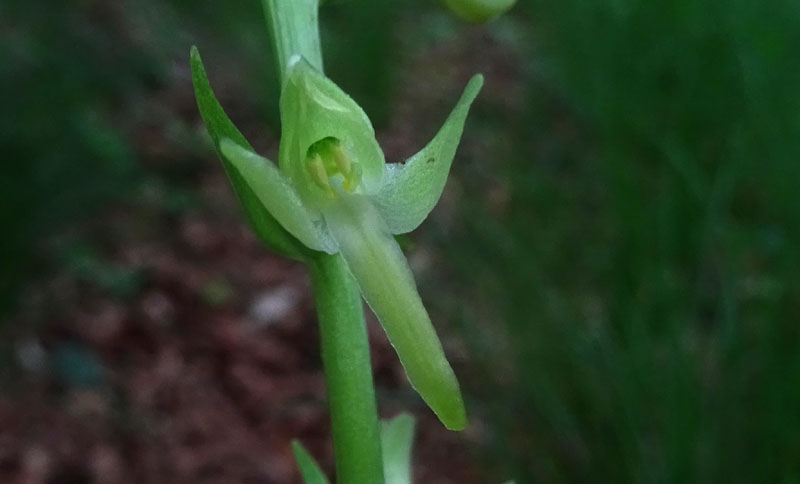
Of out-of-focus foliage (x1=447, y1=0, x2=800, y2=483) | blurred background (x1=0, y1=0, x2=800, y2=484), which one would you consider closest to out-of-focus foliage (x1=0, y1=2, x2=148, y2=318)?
blurred background (x1=0, y1=0, x2=800, y2=484)

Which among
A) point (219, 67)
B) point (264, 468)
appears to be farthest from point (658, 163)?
point (219, 67)

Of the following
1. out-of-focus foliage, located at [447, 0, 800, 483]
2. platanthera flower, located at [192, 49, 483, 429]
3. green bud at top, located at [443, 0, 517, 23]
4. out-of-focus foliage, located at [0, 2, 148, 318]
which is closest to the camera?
platanthera flower, located at [192, 49, 483, 429]

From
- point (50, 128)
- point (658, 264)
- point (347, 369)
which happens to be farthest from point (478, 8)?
point (50, 128)

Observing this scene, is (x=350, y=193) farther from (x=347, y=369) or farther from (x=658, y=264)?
(x=658, y=264)

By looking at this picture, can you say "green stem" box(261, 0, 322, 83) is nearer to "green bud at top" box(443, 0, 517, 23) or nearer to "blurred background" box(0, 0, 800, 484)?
"green bud at top" box(443, 0, 517, 23)

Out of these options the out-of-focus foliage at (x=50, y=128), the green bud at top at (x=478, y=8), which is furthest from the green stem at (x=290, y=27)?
the out-of-focus foliage at (x=50, y=128)

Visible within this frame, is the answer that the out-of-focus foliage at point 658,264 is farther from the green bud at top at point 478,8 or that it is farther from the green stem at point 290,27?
the green stem at point 290,27
